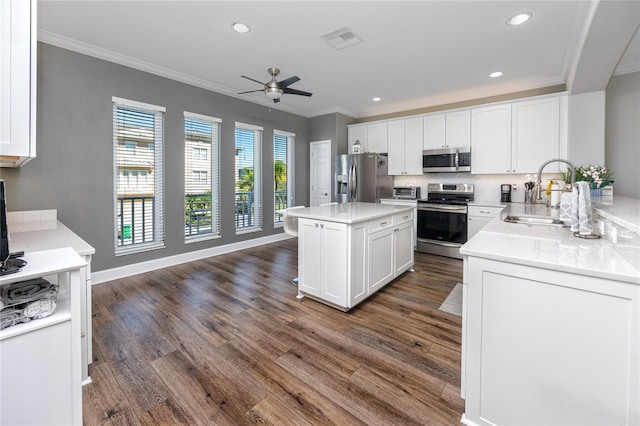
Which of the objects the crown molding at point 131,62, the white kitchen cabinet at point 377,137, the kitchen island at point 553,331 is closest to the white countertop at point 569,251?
the kitchen island at point 553,331

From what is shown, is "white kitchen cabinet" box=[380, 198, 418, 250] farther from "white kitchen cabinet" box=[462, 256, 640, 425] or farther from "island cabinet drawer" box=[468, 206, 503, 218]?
"white kitchen cabinet" box=[462, 256, 640, 425]

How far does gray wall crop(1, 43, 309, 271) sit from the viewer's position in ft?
9.74

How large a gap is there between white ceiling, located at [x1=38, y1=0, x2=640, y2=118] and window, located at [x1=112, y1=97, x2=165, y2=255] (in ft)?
2.07

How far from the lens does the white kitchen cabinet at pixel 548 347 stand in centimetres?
103

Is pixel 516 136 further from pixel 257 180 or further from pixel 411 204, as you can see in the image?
pixel 257 180

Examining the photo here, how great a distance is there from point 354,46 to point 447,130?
8.22 feet

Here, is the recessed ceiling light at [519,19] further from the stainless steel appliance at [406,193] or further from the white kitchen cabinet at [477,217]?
the stainless steel appliance at [406,193]

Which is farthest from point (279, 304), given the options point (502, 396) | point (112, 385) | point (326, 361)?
point (502, 396)

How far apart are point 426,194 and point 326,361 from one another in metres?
4.34

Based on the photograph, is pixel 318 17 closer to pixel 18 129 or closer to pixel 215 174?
pixel 18 129

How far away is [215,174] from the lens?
4.62 metres

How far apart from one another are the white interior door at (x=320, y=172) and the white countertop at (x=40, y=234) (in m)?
4.33

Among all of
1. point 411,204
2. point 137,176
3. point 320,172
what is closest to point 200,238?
point 137,176

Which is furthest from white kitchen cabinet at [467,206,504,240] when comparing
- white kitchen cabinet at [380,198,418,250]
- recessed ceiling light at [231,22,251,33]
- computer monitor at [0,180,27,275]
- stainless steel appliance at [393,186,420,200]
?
computer monitor at [0,180,27,275]
